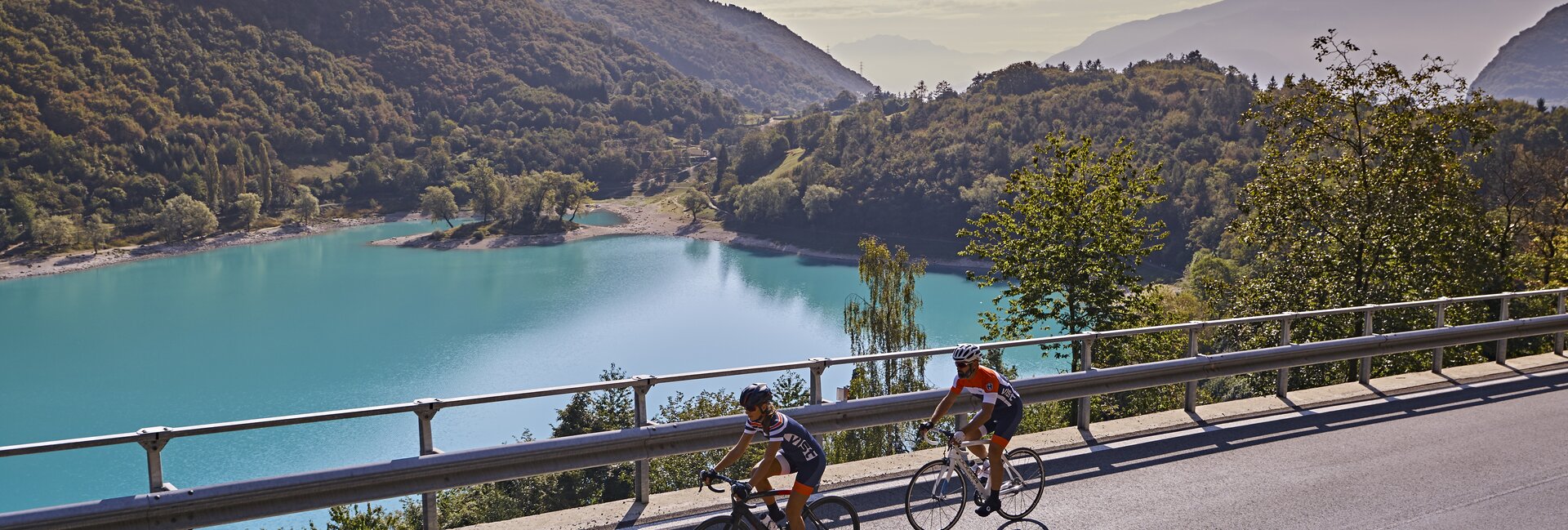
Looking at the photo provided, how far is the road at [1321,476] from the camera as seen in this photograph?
814 centimetres

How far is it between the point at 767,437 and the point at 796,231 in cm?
14979

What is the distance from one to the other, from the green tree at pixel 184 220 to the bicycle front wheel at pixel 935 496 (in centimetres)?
16228

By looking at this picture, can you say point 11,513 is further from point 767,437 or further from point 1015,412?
point 1015,412

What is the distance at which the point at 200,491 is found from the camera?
664cm

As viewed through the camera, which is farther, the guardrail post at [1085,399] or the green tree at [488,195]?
the green tree at [488,195]

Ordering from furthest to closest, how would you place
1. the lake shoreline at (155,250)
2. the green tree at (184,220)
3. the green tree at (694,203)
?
the green tree at (694,203), the green tree at (184,220), the lake shoreline at (155,250)

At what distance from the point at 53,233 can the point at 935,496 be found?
156 m

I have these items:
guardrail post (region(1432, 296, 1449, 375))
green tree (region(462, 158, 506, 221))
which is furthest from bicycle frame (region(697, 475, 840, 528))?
green tree (region(462, 158, 506, 221))

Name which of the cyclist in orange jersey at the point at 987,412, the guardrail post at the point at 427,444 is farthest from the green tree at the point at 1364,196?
the guardrail post at the point at 427,444

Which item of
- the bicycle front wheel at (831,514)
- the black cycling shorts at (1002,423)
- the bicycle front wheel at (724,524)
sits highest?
the black cycling shorts at (1002,423)

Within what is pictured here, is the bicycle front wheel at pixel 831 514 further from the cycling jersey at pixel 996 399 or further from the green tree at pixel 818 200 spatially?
the green tree at pixel 818 200

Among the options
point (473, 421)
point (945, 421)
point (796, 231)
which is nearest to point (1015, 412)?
point (945, 421)

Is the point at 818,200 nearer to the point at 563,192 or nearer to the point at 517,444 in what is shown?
the point at 563,192

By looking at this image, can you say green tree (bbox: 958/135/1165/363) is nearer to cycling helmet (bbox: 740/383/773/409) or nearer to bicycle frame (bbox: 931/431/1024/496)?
bicycle frame (bbox: 931/431/1024/496)
